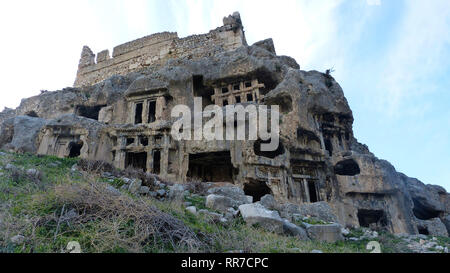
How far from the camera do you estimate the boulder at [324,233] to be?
5.16m

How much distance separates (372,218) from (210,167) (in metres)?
8.91

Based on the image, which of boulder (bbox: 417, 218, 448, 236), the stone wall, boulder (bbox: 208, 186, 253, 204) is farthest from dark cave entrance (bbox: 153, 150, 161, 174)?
boulder (bbox: 417, 218, 448, 236)

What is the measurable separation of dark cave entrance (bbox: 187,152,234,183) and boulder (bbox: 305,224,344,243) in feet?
25.7

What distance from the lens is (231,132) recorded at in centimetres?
1171

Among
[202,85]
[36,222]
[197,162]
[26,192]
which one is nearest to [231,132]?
[197,162]

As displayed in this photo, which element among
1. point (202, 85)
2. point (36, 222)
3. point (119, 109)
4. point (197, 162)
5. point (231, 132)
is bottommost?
point (36, 222)

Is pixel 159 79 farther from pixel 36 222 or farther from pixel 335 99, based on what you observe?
pixel 36 222

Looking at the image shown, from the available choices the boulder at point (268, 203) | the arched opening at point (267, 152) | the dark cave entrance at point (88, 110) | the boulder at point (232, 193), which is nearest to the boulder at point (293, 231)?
the boulder at point (268, 203)

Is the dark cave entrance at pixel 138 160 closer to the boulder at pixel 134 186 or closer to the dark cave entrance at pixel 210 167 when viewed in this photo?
the dark cave entrance at pixel 210 167

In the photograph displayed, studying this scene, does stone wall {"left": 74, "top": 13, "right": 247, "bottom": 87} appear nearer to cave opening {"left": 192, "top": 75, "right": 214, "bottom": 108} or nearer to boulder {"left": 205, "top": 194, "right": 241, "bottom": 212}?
cave opening {"left": 192, "top": 75, "right": 214, "bottom": 108}

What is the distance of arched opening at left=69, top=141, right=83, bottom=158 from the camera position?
46.9 ft

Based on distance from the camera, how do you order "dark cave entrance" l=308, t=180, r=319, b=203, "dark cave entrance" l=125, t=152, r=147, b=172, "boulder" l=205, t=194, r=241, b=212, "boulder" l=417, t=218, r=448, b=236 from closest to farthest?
"boulder" l=205, t=194, r=241, b=212
"boulder" l=417, t=218, r=448, b=236
"dark cave entrance" l=308, t=180, r=319, b=203
"dark cave entrance" l=125, t=152, r=147, b=172

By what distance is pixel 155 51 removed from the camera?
2323cm

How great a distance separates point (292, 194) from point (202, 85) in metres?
9.10
